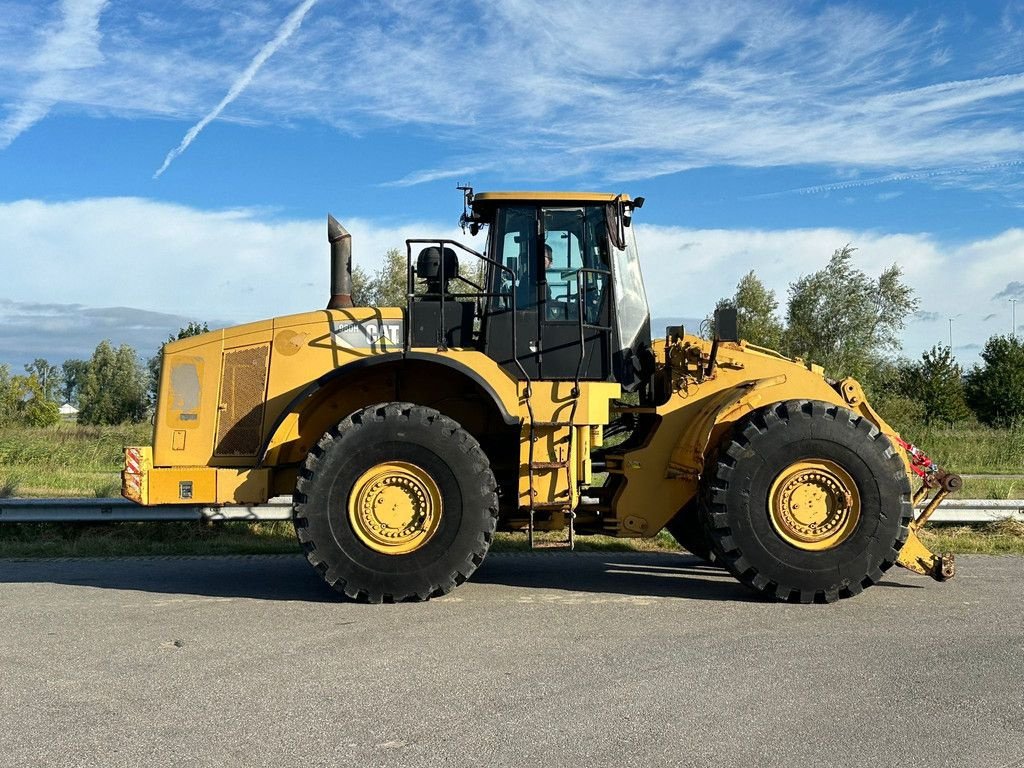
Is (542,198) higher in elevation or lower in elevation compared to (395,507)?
higher

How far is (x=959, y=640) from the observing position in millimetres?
5992

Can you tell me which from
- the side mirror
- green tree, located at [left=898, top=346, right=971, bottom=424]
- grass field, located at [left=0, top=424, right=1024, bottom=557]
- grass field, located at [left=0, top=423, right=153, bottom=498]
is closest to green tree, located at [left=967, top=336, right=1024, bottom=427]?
green tree, located at [left=898, top=346, right=971, bottom=424]

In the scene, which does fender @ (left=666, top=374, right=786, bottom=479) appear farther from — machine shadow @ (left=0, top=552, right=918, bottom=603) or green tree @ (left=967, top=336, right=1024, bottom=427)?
green tree @ (left=967, top=336, right=1024, bottom=427)

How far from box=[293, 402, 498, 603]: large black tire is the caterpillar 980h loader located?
0.01m

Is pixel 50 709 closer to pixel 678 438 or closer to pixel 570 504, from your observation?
pixel 570 504

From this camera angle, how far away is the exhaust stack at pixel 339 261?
8.16 metres

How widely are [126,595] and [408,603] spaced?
2.20 metres

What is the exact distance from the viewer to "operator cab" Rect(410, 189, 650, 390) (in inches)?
305

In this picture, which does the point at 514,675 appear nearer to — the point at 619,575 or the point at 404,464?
the point at 404,464

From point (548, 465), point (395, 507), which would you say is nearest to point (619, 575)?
point (548, 465)

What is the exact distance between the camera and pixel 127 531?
10.4 metres

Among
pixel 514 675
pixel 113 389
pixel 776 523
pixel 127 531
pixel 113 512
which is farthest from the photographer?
pixel 113 389

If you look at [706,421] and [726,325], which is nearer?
[706,421]

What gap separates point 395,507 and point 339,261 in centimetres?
228
